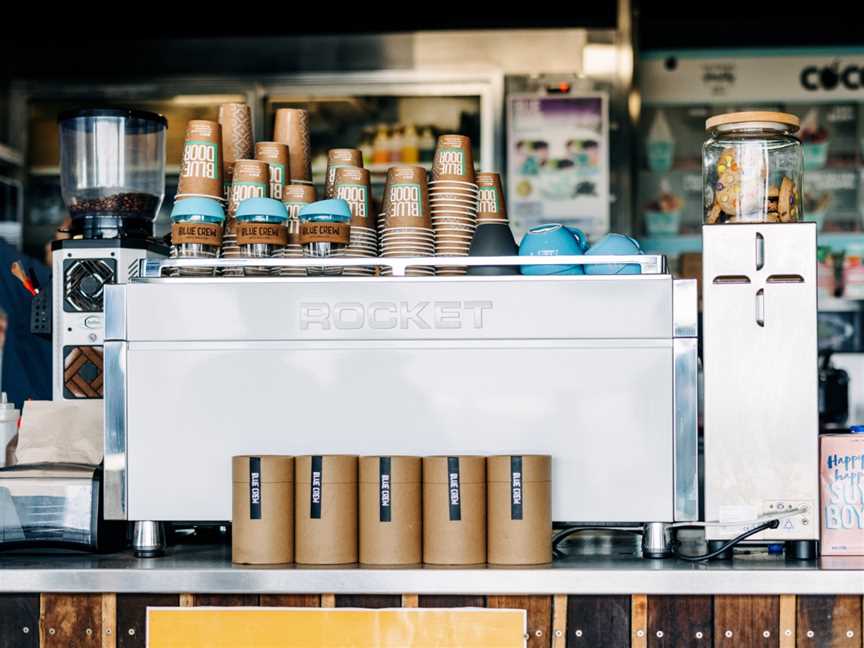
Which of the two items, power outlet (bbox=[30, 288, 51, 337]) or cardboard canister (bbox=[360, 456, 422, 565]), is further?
power outlet (bbox=[30, 288, 51, 337])

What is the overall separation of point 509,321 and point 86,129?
150 cm

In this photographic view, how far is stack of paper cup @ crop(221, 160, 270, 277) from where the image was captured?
244cm

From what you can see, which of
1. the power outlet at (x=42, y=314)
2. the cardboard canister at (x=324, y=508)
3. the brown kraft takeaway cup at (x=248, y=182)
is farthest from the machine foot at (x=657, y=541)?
the power outlet at (x=42, y=314)

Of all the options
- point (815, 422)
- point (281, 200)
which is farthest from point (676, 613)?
point (281, 200)

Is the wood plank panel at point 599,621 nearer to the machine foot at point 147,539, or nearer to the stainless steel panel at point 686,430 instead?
the stainless steel panel at point 686,430

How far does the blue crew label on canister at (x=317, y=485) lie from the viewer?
217cm

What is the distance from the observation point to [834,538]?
7.33 feet

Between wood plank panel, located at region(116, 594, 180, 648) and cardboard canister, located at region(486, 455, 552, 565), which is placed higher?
cardboard canister, located at region(486, 455, 552, 565)

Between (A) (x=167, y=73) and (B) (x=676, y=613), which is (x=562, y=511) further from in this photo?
(A) (x=167, y=73)

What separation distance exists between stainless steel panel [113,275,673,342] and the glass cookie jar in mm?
213

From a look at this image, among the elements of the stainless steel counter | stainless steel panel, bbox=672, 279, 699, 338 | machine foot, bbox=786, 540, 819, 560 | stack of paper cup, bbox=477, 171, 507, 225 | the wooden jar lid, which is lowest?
the stainless steel counter

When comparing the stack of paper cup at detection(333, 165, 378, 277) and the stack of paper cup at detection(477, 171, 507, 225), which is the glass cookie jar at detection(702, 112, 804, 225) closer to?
the stack of paper cup at detection(477, 171, 507, 225)

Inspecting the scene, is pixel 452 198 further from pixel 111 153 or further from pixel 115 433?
pixel 111 153

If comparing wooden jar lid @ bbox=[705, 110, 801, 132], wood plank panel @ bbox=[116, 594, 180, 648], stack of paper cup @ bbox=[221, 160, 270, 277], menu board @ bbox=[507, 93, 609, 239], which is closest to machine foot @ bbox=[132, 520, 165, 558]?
wood plank panel @ bbox=[116, 594, 180, 648]
